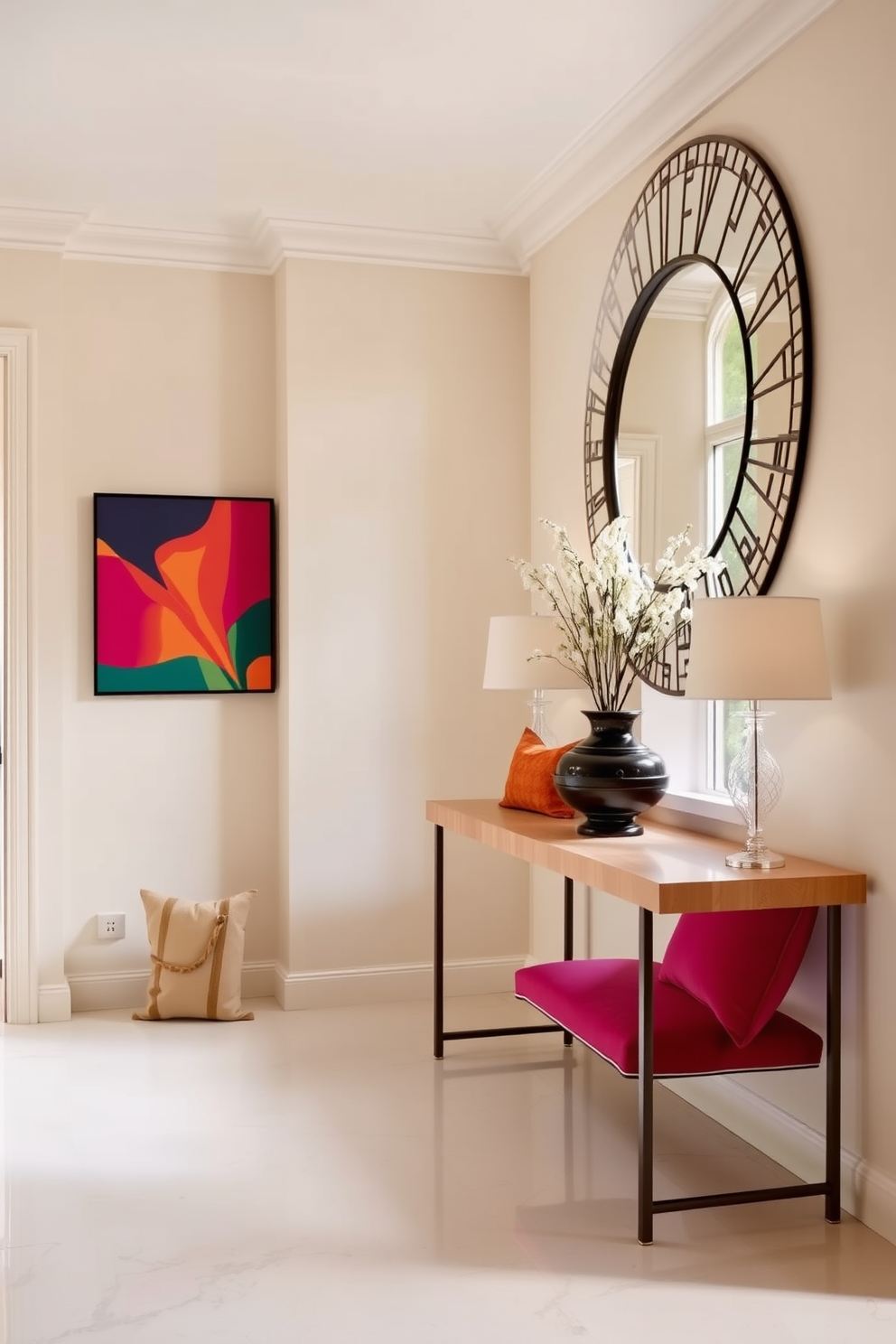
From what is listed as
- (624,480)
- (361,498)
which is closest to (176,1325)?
(624,480)

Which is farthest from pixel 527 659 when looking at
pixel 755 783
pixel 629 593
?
pixel 755 783

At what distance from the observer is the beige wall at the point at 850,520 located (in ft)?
8.75

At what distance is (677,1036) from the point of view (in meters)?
2.79

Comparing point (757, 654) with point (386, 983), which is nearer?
point (757, 654)

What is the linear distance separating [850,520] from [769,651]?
0.38 metres

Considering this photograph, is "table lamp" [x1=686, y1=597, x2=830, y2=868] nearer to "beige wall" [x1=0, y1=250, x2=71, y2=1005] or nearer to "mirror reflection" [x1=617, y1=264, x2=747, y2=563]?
"mirror reflection" [x1=617, y1=264, x2=747, y2=563]

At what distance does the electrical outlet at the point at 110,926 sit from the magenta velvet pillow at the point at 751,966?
2.33 meters

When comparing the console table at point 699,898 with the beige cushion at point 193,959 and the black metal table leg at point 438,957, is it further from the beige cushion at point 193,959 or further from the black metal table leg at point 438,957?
the beige cushion at point 193,959

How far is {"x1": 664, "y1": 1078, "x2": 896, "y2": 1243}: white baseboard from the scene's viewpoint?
2.69m

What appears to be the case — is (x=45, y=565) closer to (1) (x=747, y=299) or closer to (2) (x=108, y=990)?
(2) (x=108, y=990)

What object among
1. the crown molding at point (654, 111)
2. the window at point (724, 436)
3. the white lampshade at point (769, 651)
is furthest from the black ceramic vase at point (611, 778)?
the crown molding at point (654, 111)

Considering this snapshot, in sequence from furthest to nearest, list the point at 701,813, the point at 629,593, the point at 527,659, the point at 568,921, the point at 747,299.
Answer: the point at 568,921, the point at 527,659, the point at 701,813, the point at 629,593, the point at 747,299

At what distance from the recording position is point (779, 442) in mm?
3023

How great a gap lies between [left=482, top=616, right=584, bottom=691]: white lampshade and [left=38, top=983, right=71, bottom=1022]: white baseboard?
72.4 inches
